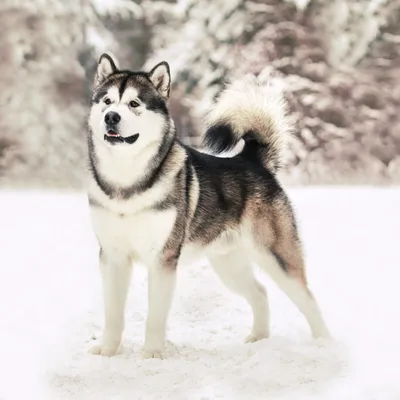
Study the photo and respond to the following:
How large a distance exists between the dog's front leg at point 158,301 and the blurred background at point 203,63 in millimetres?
5148

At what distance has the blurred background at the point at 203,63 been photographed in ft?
25.5

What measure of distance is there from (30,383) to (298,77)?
6.28m

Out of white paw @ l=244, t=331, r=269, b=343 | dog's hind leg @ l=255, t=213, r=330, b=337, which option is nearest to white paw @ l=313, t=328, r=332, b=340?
dog's hind leg @ l=255, t=213, r=330, b=337

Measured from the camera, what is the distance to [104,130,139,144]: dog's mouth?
8.02ft

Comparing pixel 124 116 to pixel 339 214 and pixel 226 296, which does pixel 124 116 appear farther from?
pixel 339 214

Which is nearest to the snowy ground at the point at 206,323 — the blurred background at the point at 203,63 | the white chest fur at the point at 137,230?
the white chest fur at the point at 137,230

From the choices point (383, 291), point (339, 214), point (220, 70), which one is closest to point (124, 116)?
point (383, 291)

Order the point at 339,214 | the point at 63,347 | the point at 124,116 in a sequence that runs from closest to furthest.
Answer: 1. the point at 124,116
2. the point at 63,347
3. the point at 339,214

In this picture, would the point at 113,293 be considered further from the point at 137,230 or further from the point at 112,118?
the point at 112,118

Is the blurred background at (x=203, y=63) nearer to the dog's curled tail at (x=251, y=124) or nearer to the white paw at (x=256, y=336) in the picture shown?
the dog's curled tail at (x=251, y=124)

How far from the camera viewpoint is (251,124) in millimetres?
3217

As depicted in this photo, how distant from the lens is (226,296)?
394 cm

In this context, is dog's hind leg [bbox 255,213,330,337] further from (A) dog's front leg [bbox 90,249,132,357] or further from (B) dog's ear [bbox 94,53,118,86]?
(B) dog's ear [bbox 94,53,118,86]

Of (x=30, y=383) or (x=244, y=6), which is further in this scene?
(x=244, y=6)
